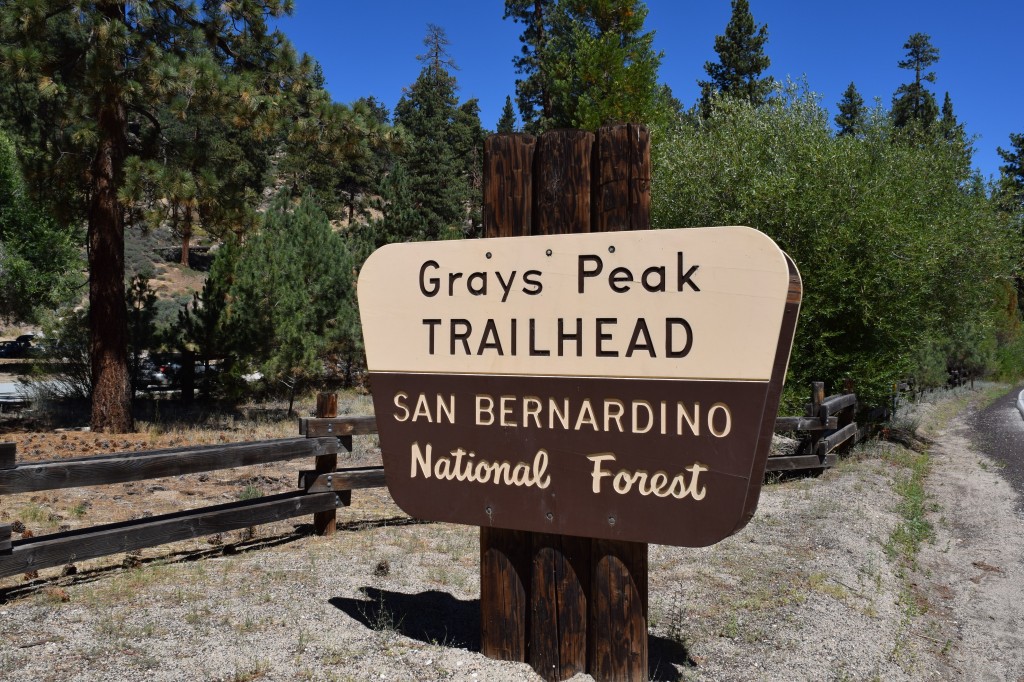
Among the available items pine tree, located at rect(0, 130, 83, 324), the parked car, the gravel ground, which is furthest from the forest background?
the parked car

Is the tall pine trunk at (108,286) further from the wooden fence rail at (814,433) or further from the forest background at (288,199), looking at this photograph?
the wooden fence rail at (814,433)

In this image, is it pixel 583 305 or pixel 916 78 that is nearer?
pixel 583 305

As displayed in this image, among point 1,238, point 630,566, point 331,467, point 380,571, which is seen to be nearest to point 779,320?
point 630,566

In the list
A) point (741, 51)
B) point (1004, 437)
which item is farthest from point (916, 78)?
point (1004, 437)

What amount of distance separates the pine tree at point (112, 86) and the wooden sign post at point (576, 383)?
10.2 m

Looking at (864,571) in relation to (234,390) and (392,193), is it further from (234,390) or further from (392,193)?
(392,193)

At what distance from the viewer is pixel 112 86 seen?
1243cm

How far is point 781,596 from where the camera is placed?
19.2 feet

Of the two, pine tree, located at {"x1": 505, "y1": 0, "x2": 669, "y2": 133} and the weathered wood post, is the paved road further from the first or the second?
pine tree, located at {"x1": 505, "y1": 0, "x2": 669, "y2": 133}

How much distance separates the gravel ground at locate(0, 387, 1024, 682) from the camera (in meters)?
4.21

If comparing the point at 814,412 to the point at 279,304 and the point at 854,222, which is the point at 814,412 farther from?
the point at 279,304

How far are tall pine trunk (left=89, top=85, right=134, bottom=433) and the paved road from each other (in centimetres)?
1355

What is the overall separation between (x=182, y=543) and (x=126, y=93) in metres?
8.40

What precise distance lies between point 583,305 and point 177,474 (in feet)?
11.5
